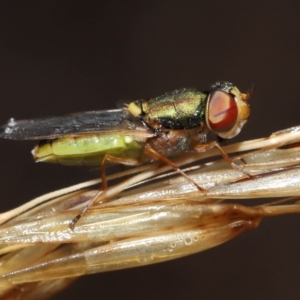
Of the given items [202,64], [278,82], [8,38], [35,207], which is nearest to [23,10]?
[8,38]

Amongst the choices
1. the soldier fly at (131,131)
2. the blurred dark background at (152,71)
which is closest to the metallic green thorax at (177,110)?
the soldier fly at (131,131)

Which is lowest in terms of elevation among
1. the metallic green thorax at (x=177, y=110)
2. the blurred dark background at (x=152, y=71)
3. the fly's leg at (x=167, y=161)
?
the fly's leg at (x=167, y=161)

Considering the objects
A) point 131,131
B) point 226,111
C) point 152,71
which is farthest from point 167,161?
point 152,71

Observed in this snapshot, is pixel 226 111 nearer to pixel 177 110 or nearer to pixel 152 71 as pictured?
pixel 177 110

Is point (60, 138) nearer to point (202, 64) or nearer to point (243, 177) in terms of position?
point (243, 177)

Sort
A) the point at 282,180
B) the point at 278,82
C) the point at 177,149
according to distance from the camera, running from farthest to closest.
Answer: the point at 278,82, the point at 177,149, the point at 282,180

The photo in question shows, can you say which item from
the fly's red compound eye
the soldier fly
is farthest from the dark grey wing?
the fly's red compound eye

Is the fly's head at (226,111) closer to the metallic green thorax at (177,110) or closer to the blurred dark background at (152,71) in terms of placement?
the metallic green thorax at (177,110)
